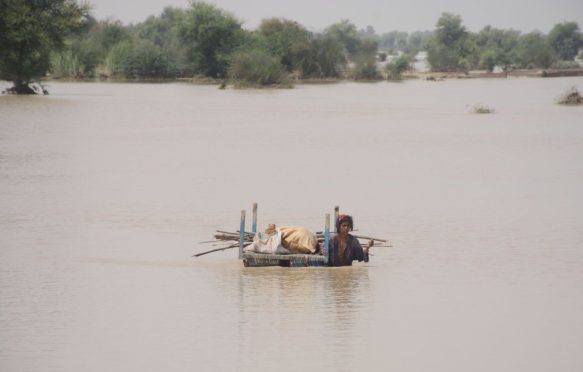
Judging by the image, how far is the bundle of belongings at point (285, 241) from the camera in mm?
12617

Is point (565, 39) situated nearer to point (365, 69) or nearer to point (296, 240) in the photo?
point (365, 69)

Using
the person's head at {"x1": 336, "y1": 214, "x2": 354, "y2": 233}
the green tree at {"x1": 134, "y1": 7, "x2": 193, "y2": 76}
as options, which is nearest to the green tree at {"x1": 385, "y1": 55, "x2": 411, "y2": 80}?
the green tree at {"x1": 134, "y1": 7, "x2": 193, "y2": 76}

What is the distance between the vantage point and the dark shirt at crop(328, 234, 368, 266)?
12.8m

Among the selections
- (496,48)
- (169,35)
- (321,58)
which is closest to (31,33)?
(321,58)

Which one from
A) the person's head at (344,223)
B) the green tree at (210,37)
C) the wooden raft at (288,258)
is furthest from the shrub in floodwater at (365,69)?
the person's head at (344,223)

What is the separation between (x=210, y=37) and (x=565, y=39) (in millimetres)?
66076

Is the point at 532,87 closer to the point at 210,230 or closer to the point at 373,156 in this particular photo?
the point at 373,156

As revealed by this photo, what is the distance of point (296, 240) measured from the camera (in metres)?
12.7

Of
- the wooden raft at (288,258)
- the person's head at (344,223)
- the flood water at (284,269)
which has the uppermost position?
the person's head at (344,223)

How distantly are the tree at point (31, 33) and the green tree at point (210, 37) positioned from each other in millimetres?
21659

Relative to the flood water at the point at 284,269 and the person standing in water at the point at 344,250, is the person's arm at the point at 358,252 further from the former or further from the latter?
the flood water at the point at 284,269

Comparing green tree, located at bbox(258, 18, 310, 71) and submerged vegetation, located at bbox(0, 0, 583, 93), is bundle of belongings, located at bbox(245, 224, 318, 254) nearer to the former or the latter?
submerged vegetation, located at bbox(0, 0, 583, 93)

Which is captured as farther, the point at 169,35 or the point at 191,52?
the point at 169,35

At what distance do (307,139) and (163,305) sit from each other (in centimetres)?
2205
